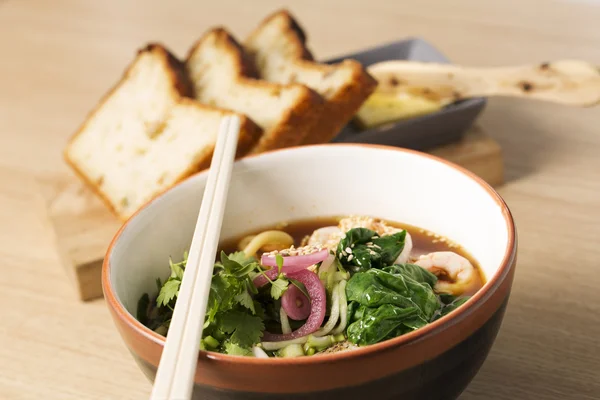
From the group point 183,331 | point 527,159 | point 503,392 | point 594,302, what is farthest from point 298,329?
point 527,159

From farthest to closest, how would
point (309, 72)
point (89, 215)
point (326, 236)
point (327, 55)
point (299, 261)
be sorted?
point (327, 55), point (309, 72), point (89, 215), point (326, 236), point (299, 261)

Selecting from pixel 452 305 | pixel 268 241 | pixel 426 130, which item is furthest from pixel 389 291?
pixel 426 130

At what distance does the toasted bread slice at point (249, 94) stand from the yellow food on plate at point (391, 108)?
150mm

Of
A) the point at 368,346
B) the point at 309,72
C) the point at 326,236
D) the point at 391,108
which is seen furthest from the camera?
the point at 309,72

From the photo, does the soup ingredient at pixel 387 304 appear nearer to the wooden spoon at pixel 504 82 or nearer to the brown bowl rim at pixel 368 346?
the brown bowl rim at pixel 368 346

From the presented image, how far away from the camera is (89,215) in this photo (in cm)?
161

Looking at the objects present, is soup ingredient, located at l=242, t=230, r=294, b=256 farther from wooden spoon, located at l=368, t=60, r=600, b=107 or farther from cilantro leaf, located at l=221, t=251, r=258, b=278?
wooden spoon, located at l=368, t=60, r=600, b=107

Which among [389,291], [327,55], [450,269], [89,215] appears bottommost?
[327,55]

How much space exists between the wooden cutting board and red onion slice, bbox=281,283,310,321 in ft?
1.94

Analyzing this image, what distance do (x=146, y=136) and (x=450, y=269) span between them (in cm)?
86

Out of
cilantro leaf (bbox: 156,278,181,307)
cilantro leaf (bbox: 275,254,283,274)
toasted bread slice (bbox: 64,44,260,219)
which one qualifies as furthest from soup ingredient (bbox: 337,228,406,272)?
toasted bread slice (bbox: 64,44,260,219)

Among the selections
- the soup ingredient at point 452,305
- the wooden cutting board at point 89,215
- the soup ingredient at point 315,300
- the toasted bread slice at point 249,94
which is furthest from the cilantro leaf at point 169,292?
the toasted bread slice at point 249,94

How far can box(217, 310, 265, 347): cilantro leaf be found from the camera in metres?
0.91

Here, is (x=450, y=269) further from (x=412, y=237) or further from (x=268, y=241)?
(x=268, y=241)
